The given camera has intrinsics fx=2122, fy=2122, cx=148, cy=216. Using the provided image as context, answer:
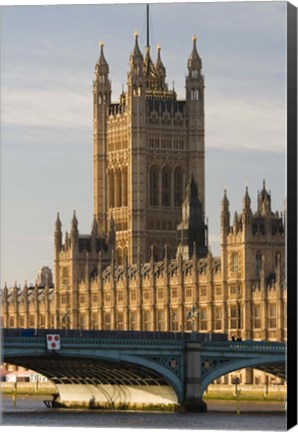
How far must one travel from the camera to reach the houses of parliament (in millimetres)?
96000

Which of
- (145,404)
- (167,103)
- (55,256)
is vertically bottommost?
(145,404)

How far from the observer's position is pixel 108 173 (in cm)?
12031

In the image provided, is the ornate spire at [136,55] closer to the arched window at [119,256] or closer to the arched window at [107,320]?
the arched window at [119,256]

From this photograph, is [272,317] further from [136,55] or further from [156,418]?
[156,418]

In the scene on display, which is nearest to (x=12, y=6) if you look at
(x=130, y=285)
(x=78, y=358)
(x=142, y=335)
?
(x=78, y=358)

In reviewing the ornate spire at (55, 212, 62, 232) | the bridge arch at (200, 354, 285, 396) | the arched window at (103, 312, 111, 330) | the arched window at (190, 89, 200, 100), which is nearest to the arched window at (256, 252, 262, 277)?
the arched window at (103, 312, 111, 330)

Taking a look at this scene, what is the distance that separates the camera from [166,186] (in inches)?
4668

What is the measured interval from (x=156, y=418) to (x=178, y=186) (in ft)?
201

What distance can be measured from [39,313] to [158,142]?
556 inches

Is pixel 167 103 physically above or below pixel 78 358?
above

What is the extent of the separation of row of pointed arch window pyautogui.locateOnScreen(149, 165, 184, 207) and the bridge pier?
5459 centimetres

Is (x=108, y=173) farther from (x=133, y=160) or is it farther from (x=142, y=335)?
(x=142, y=335)

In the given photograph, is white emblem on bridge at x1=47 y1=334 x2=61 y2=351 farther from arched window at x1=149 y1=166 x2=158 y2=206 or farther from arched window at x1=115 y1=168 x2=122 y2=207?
arched window at x1=115 y1=168 x2=122 y2=207

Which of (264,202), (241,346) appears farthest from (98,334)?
(264,202)
